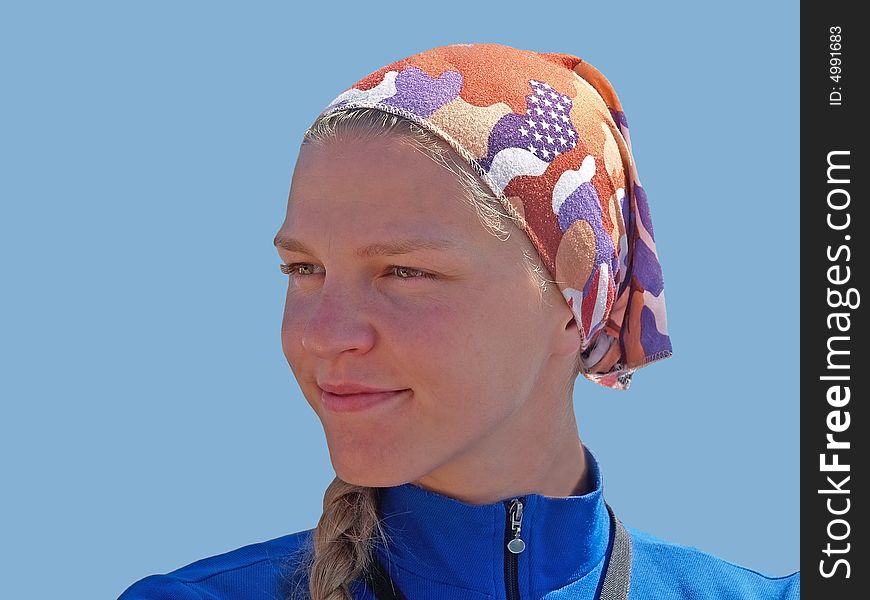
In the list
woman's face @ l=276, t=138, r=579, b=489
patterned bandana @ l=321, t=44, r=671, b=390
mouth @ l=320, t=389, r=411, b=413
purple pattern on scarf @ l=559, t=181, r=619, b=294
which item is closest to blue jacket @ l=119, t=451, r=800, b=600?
woman's face @ l=276, t=138, r=579, b=489

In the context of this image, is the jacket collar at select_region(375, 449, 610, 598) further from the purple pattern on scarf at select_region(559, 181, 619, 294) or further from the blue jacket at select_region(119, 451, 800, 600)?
the purple pattern on scarf at select_region(559, 181, 619, 294)

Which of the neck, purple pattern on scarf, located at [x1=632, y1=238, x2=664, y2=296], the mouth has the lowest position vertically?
the neck

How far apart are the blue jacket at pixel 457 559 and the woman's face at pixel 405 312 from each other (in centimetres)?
24

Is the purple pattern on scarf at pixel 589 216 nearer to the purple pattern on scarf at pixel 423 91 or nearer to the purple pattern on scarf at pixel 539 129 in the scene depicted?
the purple pattern on scarf at pixel 539 129

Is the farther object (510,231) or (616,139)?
(616,139)

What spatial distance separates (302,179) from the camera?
10.1 ft

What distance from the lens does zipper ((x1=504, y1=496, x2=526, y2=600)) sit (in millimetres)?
3098

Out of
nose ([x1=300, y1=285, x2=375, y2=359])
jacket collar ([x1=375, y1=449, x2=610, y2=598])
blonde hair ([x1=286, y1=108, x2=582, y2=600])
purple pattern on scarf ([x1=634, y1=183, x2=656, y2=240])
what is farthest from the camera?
purple pattern on scarf ([x1=634, y1=183, x2=656, y2=240])

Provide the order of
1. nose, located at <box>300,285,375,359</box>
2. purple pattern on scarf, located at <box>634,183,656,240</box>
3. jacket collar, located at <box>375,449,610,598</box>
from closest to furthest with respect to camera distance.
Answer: nose, located at <box>300,285,375,359</box>, jacket collar, located at <box>375,449,610,598</box>, purple pattern on scarf, located at <box>634,183,656,240</box>

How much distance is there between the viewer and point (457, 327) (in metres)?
2.86

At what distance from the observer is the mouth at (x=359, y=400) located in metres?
2.89

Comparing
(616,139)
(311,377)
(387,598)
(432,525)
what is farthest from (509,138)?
(387,598)
